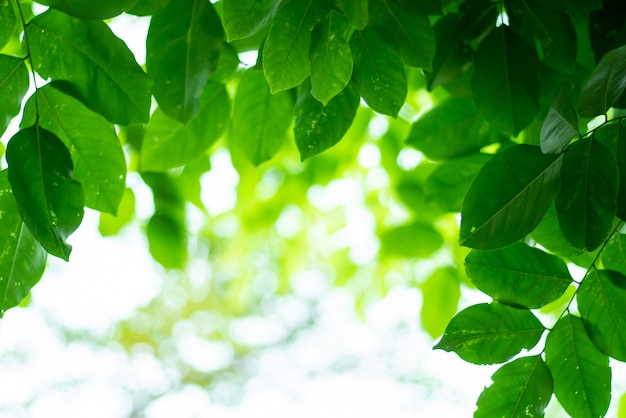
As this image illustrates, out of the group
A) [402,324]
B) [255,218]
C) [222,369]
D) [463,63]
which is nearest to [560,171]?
[463,63]

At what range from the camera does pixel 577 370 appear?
658 mm

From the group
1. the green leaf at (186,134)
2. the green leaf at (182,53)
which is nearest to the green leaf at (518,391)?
the green leaf at (182,53)

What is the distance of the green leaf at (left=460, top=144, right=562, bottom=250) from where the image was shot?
0.59 metres

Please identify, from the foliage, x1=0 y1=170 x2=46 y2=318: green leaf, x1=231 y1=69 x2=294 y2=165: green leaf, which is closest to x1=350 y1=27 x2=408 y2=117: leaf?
the foliage

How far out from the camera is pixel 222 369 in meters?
6.85

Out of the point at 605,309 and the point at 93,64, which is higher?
the point at 93,64

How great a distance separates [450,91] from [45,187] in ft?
1.64

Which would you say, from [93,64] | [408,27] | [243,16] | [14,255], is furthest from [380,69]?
[14,255]

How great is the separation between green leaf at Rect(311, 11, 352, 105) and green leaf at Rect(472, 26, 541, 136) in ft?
0.73

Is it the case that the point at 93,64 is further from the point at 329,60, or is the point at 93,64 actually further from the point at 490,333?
the point at 490,333

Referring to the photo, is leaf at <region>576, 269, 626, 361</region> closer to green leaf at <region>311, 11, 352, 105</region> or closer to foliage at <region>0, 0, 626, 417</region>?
foliage at <region>0, 0, 626, 417</region>

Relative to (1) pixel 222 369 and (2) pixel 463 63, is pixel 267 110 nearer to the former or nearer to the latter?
(2) pixel 463 63

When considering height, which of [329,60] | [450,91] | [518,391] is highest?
[450,91]

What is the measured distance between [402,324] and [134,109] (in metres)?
5.93
